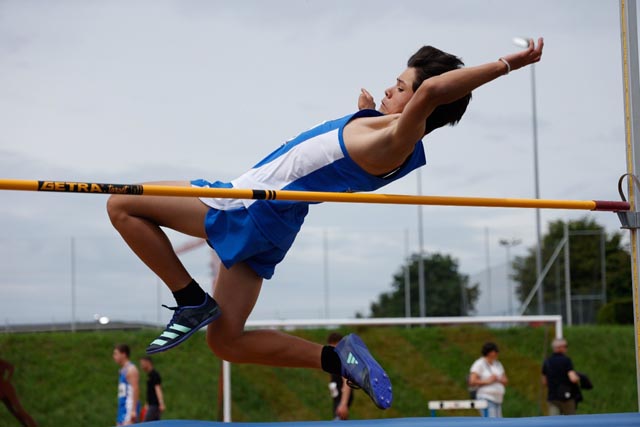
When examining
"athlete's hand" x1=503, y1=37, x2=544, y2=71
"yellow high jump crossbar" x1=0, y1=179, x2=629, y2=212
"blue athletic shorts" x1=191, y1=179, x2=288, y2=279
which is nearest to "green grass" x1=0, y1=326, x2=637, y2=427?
"yellow high jump crossbar" x1=0, y1=179, x2=629, y2=212

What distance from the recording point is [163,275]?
371cm

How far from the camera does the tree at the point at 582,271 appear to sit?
2177 centimetres

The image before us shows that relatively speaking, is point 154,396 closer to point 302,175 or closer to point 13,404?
point 13,404

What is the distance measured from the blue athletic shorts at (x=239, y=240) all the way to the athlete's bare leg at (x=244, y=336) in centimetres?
5

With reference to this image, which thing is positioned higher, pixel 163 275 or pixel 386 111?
pixel 386 111

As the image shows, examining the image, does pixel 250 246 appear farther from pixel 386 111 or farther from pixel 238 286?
pixel 386 111

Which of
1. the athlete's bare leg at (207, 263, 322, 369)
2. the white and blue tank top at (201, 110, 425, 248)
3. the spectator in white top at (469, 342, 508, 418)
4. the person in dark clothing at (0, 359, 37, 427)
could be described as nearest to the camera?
the white and blue tank top at (201, 110, 425, 248)

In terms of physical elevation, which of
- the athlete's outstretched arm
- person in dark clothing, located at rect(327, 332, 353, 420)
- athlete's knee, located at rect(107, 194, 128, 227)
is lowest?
person in dark clothing, located at rect(327, 332, 353, 420)

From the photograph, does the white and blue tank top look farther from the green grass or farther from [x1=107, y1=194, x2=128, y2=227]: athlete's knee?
the green grass

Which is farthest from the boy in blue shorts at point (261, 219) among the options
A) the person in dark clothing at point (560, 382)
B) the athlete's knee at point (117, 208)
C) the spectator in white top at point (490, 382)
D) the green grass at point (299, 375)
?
the green grass at point (299, 375)

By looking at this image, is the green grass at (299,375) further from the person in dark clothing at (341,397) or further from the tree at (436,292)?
the tree at (436,292)

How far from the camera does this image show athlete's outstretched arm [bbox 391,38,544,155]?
10.5 ft

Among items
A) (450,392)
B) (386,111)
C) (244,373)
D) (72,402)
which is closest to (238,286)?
(386,111)

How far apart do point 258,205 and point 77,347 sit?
13.9 meters
